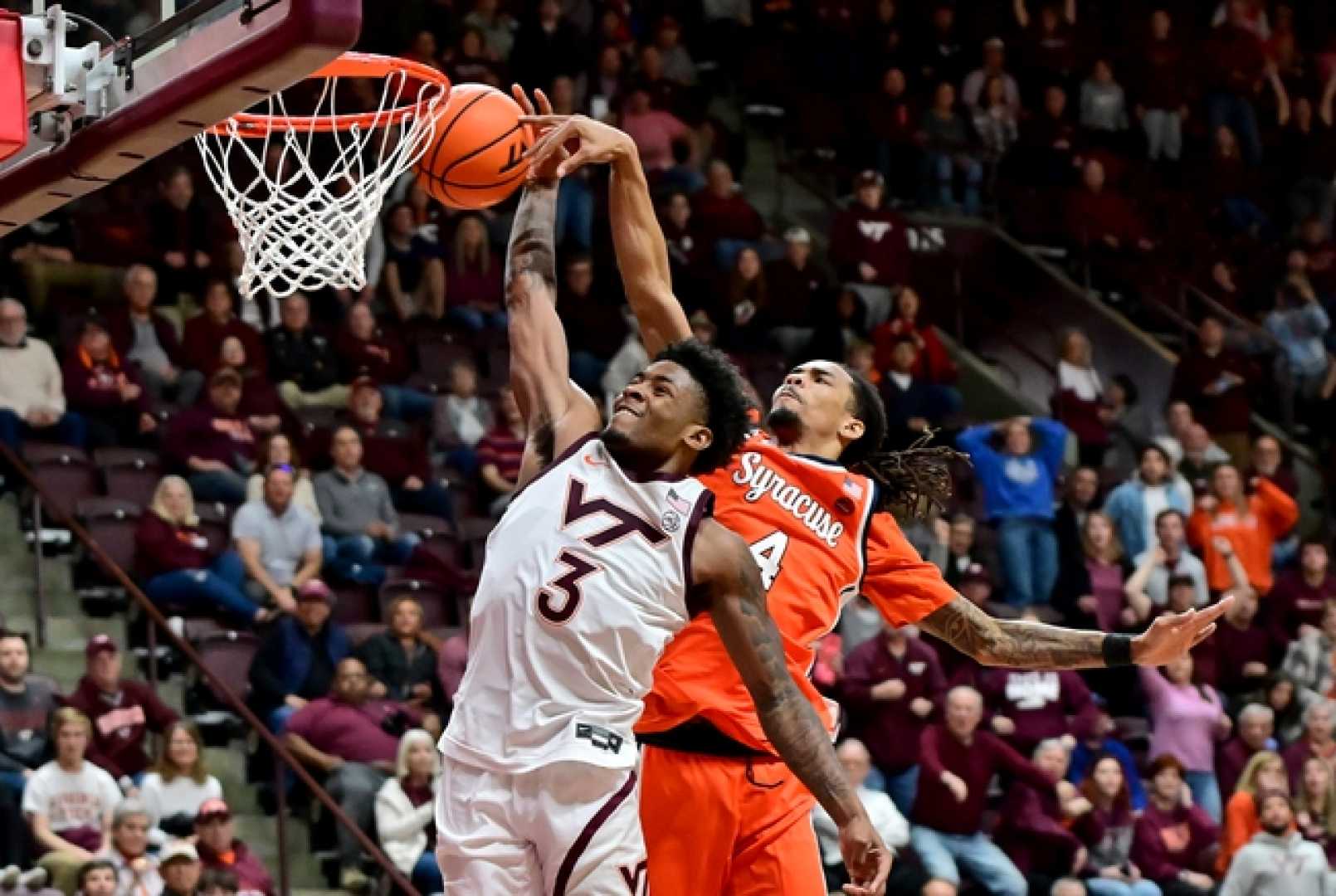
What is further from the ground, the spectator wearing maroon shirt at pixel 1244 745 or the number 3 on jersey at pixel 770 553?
the number 3 on jersey at pixel 770 553

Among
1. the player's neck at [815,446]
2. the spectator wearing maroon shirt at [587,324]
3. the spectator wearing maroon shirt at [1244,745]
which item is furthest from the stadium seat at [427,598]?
the player's neck at [815,446]

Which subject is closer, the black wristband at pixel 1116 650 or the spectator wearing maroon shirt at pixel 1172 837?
the black wristband at pixel 1116 650

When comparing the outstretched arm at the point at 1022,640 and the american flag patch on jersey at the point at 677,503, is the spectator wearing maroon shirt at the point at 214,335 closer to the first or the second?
the outstretched arm at the point at 1022,640

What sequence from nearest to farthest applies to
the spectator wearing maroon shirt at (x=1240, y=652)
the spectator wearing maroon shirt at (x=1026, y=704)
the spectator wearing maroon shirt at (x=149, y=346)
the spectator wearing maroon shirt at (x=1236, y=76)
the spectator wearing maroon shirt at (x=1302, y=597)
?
the spectator wearing maroon shirt at (x=149, y=346) → the spectator wearing maroon shirt at (x=1026, y=704) → the spectator wearing maroon shirt at (x=1240, y=652) → the spectator wearing maroon shirt at (x=1302, y=597) → the spectator wearing maroon shirt at (x=1236, y=76)

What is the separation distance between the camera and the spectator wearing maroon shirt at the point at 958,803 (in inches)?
491

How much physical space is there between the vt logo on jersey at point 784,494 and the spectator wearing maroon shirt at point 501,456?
677cm

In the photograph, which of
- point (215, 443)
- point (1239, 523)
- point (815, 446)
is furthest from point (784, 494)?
point (1239, 523)

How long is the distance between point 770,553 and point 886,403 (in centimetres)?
892

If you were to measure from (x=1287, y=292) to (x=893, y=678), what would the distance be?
6954 millimetres

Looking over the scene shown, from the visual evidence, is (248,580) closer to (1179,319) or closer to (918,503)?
(918,503)

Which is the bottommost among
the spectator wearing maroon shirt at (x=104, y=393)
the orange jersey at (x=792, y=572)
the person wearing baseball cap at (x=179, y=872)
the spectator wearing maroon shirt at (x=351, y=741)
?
the spectator wearing maroon shirt at (x=351, y=741)

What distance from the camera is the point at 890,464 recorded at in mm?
7309

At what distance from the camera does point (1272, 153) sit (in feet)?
66.8

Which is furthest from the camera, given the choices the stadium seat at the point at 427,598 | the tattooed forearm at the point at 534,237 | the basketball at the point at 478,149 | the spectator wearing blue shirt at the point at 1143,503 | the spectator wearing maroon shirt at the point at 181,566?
the spectator wearing blue shirt at the point at 1143,503
